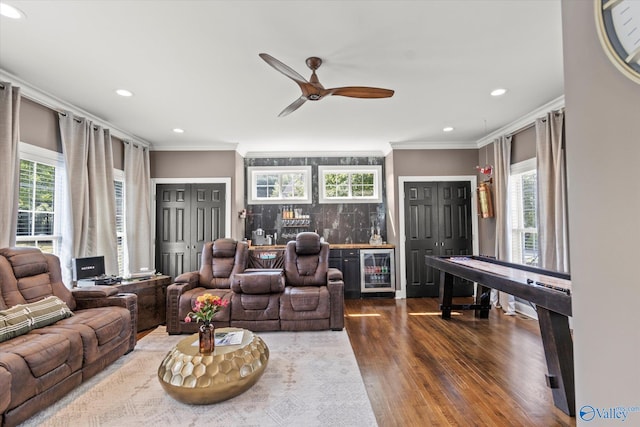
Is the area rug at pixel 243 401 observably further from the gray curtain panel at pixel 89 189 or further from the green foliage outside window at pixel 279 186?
the green foliage outside window at pixel 279 186

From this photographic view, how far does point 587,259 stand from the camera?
713 mm

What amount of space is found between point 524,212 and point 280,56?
4.03m

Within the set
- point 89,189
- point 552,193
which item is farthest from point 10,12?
point 552,193

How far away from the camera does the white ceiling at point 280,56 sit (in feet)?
6.92

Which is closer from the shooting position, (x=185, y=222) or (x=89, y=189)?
(x=89, y=189)

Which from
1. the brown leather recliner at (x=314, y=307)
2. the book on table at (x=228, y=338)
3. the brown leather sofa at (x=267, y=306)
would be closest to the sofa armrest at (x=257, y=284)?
the brown leather sofa at (x=267, y=306)

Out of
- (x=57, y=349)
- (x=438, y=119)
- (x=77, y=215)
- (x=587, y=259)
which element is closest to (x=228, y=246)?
(x=77, y=215)

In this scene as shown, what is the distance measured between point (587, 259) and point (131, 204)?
5468 millimetres

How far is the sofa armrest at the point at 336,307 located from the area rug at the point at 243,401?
70 centimetres

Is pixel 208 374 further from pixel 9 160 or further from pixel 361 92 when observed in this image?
pixel 9 160

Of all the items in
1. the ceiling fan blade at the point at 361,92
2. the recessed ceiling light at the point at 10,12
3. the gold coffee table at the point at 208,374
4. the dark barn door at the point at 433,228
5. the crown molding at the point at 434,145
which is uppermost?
the recessed ceiling light at the point at 10,12

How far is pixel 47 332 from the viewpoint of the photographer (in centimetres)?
233

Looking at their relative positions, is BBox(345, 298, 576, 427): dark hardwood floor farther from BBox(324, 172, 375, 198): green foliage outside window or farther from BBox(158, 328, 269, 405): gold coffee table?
BBox(324, 172, 375, 198): green foliage outside window

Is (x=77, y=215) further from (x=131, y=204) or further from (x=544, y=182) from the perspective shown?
(x=544, y=182)
